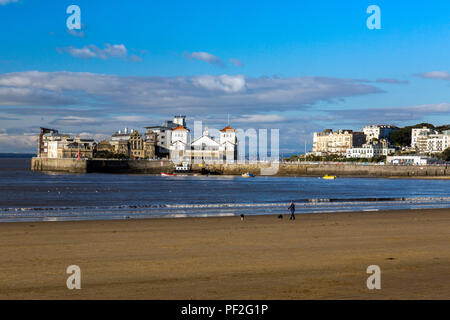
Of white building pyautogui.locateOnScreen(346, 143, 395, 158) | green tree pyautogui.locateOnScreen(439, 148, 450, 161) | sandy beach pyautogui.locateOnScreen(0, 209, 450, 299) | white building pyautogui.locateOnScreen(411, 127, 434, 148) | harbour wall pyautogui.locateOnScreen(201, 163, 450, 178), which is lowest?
sandy beach pyautogui.locateOnScreen(0, 209, 450, 299)

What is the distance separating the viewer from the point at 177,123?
17162cm

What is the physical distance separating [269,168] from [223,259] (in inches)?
3720

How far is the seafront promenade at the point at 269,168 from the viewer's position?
9519 centimetres

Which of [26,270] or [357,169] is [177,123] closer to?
[357,169]

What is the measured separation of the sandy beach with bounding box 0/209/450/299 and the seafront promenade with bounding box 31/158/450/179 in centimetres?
7795

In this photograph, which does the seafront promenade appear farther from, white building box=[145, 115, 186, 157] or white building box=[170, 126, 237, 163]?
white building box=[145, 115, 186, 157]

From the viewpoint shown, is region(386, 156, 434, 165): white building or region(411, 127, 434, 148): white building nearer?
region(386, 156, 434, 165): white building

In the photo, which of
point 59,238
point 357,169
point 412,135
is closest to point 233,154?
point 357,169

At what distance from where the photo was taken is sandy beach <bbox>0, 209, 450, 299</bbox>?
959 centimetres

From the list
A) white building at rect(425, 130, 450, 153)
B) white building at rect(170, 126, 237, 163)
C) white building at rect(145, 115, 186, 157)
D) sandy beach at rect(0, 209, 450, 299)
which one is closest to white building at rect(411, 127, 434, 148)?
white building at rect(425, 130, 450, 153)

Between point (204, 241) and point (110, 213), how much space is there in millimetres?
11516

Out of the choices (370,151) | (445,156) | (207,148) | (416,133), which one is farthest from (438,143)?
(207,148)

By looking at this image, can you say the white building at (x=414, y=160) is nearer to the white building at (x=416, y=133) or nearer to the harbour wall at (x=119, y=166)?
the harbour wall at (x=119, y=166)

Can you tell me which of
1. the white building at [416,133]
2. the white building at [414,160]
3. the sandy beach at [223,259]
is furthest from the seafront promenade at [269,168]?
the white building at [416,133]
